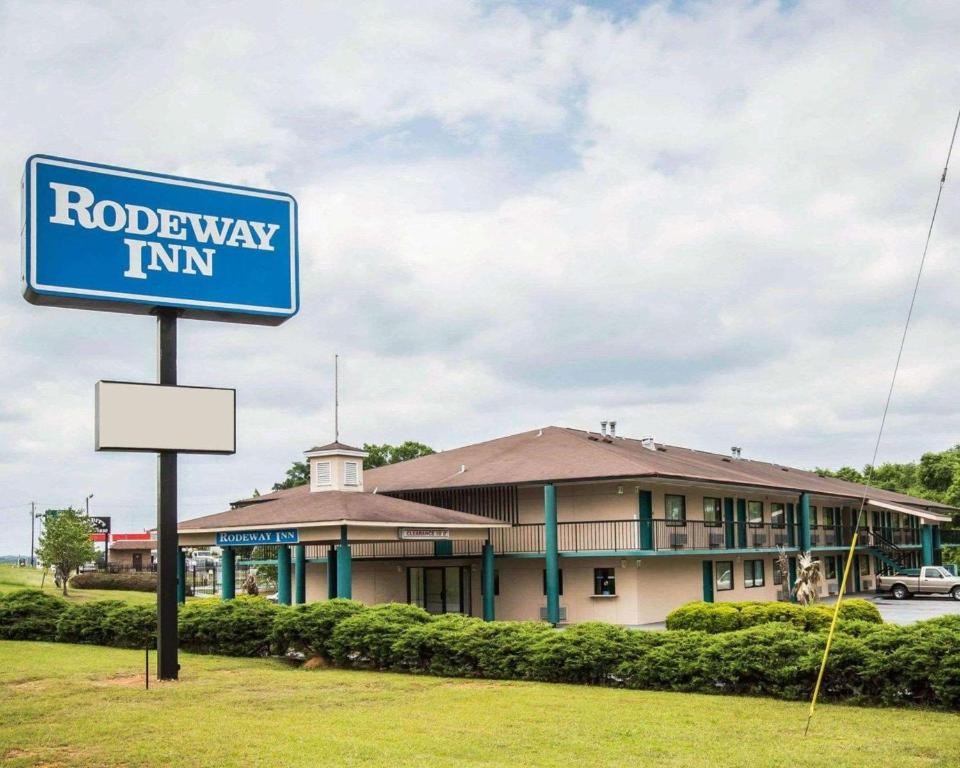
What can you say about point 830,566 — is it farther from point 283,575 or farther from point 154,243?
point 154,243

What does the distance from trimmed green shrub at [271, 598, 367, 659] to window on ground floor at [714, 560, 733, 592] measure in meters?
20.9

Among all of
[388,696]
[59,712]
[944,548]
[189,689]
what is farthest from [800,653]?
[944,548]

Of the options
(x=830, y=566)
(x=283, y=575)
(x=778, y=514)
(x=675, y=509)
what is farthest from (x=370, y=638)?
(x=830, y=566)

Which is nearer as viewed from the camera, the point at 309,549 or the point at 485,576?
the point at 485,576

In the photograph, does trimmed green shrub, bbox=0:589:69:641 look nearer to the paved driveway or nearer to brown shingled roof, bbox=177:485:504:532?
brown shingled roof, bbox=177:485:504:532

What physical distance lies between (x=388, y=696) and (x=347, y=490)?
17111 mm

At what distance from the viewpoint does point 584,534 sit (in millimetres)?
32906

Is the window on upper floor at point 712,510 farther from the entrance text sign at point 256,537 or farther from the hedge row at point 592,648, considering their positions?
the hedge row at point 592,648

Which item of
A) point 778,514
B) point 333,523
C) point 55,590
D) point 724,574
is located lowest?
point 55,590

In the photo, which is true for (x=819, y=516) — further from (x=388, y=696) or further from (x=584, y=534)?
(x=388, y=696)

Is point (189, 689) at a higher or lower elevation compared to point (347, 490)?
lower

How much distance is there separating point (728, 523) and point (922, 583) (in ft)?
43.7

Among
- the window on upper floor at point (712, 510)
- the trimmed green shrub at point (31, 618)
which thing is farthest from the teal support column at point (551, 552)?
the trimmed green shrub at point (31, 618)

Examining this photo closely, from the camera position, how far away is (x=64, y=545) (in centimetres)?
4894
